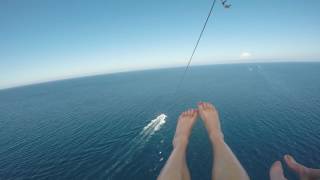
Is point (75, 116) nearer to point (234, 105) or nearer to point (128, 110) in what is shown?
point (128, 110)

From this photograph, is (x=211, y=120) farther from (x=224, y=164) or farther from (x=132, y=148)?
(x=132, y=148)

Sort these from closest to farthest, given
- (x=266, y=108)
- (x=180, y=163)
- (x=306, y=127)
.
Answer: (x=180, y=163), (x=306, y=127), (x=266, y=108)

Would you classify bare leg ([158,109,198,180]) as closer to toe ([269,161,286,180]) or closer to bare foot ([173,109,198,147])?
bare foot ([173,109,198,147])

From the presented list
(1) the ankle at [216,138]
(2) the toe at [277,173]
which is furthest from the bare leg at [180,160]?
(2) the toe at [277,173]

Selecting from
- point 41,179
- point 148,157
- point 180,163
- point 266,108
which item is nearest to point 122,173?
point 148,157

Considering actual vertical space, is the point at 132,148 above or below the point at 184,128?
below

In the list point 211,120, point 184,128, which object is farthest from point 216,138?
point 184,128
